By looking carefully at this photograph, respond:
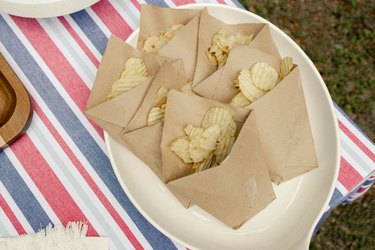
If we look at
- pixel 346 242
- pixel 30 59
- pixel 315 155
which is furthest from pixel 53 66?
pixel 346 242

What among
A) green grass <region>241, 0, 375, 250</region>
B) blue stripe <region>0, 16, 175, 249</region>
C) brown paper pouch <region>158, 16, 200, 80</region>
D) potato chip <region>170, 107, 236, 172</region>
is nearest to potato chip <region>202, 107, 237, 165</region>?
potato chip <region>170, 107, 236, 172</region>

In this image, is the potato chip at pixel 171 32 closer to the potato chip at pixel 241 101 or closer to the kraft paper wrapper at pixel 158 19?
the kraft paper wrapper at pixel 158 19

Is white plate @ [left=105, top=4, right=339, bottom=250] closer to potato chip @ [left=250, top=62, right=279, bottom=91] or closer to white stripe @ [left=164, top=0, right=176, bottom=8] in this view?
potato chip @ [left=250, top=62, right=279, bottom=91]

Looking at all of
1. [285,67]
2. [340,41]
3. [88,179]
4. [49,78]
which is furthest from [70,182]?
[340,41]

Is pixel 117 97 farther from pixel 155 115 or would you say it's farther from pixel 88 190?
pixel 88 190

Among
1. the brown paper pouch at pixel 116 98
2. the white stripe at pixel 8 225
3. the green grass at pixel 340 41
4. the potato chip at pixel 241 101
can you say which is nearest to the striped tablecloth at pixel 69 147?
the white stripe at pixel 8 225

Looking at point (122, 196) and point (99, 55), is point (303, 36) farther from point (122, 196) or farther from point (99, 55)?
point (122, 196)

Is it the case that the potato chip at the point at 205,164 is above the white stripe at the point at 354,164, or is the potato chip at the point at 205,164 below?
above
